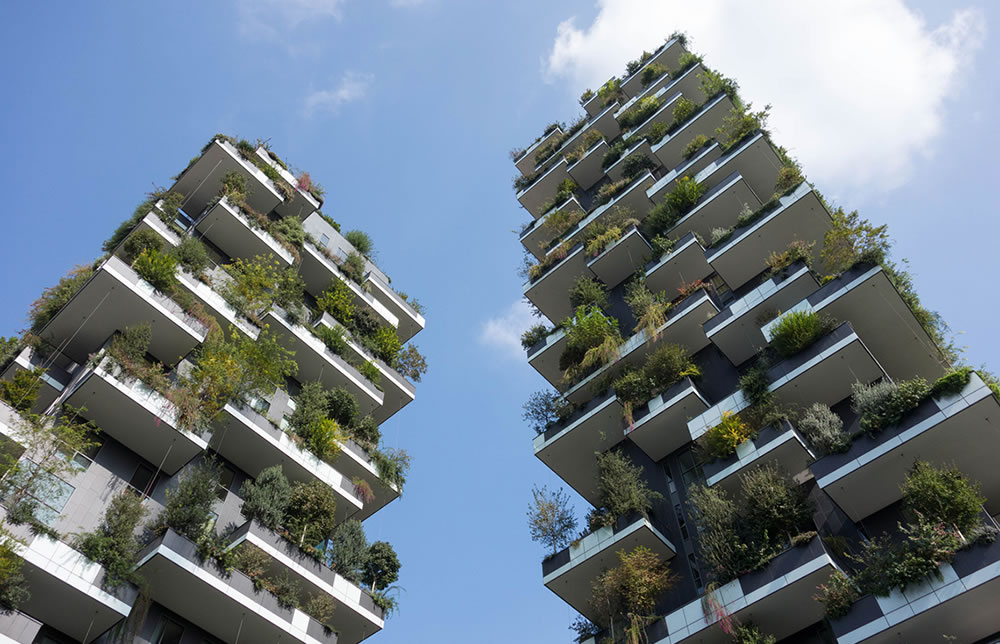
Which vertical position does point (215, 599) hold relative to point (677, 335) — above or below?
below

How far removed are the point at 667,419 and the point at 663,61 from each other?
27713 millimetres

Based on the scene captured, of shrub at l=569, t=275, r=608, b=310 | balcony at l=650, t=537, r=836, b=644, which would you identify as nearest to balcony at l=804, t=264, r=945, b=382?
balcony at l=650, t=537, r=836, b=644

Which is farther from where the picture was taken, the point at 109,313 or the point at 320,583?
the point at 109,313

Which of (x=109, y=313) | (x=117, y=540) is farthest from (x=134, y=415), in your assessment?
(x=117, y=540)

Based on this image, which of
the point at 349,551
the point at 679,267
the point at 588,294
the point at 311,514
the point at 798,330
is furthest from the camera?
the point at 588,294

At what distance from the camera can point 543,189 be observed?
3922 cm

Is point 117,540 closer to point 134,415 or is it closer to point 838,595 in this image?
point 134,415

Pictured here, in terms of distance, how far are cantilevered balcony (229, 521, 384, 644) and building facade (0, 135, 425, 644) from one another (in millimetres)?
53

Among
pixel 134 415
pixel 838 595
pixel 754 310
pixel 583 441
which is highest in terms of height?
pixel 754 310

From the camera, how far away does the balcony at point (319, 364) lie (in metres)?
25.0

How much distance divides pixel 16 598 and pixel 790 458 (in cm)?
1870

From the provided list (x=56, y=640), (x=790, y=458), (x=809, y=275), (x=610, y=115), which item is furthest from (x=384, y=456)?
(x=610, y=115)

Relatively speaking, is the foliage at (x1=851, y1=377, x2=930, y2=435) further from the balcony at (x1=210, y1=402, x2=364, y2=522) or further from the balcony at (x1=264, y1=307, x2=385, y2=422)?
the balcony at (x1=264, y1=307, x2=385, y2=422)

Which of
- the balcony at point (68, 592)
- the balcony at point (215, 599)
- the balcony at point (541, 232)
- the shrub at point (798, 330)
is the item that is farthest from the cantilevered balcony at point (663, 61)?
the balcony at point (68, 592)
